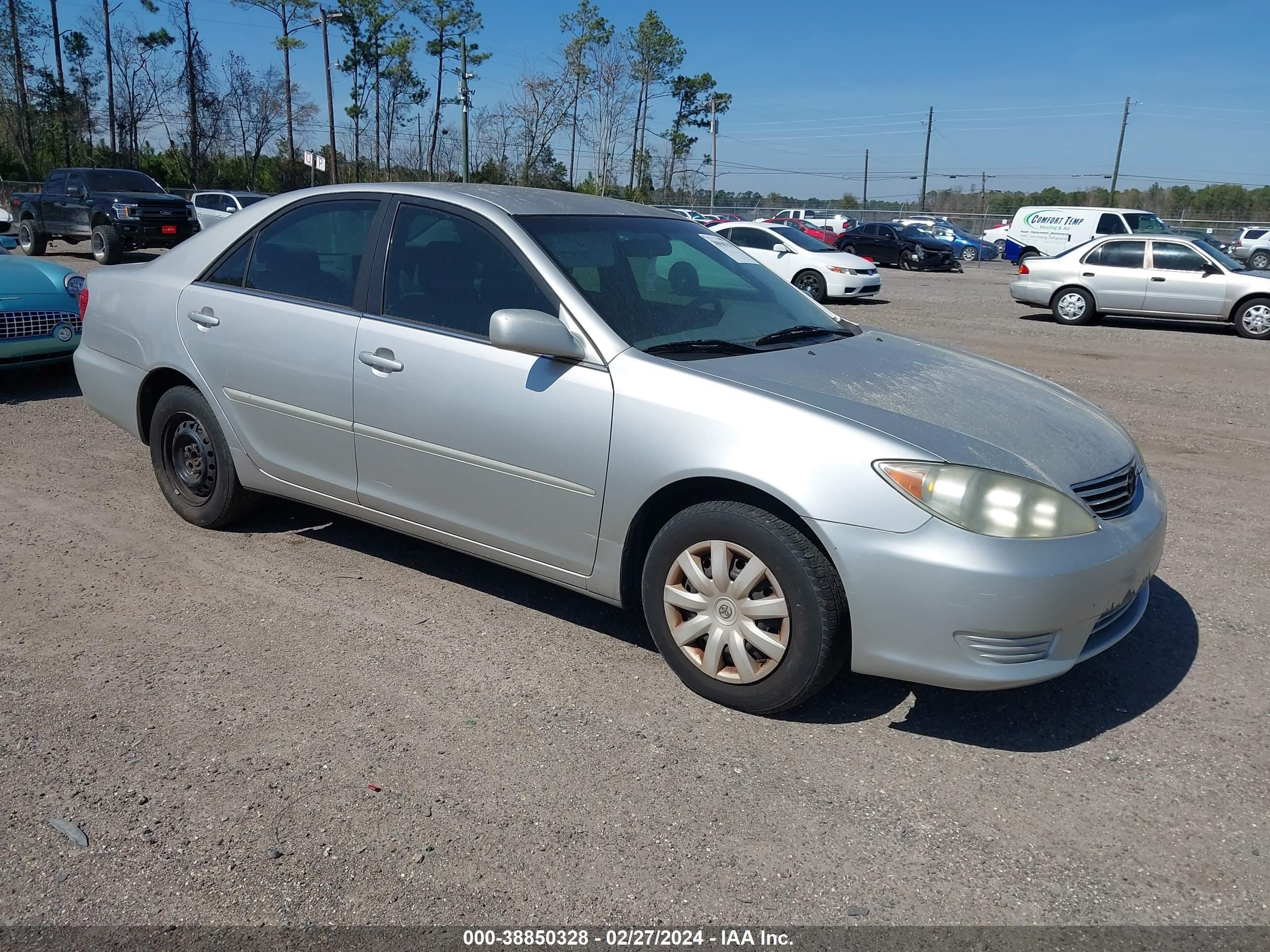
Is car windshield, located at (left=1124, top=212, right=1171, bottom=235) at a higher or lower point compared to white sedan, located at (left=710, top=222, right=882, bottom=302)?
higher

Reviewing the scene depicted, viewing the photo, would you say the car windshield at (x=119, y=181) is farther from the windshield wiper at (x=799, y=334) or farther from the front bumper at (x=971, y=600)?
the front bumper at (x=971, y=600)

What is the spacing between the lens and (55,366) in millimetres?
9172

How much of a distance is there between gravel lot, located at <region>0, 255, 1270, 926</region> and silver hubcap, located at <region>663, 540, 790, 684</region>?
8.0 inches

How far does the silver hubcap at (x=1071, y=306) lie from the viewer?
16188 millimetres

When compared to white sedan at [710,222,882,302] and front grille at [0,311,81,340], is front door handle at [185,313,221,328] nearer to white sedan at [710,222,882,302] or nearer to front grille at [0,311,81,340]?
front grille at [0,311,81,340]

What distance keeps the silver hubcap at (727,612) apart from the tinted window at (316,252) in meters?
1.91

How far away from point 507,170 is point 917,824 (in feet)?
153

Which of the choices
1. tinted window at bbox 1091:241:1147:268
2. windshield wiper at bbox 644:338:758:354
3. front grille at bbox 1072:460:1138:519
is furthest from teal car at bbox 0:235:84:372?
tinted window at bbox 1091:241:1147:268

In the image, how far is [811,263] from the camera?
18.1 meters

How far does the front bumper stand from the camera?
2936 mm

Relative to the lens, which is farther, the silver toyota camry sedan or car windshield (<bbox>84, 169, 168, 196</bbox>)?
car windshield (<bbox>84, 169, 168, 196</bbox>)

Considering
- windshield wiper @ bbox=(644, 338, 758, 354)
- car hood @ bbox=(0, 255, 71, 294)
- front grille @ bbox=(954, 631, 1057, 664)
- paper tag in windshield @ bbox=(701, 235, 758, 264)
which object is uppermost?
paper tag in windshield @ bbox=(701, 235, 758, 264)

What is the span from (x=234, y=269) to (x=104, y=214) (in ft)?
61.9

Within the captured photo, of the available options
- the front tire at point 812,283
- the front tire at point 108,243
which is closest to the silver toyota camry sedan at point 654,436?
the front tire at point 812,283
